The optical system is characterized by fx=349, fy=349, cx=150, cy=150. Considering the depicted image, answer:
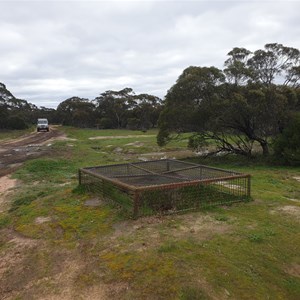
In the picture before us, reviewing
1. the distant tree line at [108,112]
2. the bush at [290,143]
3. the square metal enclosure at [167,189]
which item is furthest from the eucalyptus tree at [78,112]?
the square metal enclosure at [167,189]

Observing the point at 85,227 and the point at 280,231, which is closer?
the point at 280,231

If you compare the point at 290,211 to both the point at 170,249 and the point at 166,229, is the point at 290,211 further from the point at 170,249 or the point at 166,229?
the point at 170,249

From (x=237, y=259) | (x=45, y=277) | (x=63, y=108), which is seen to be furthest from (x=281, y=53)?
(x=63, y=108)

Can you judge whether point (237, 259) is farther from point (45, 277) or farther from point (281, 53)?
point (281, 53)

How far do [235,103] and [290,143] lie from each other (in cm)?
305

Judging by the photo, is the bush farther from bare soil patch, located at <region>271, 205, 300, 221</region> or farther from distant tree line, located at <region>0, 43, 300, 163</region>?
bare soil patch, located at <region>271, 205, 300, 221</region>

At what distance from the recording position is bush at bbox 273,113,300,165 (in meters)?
15.4

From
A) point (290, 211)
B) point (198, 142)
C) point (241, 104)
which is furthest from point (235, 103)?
point (290, 211)

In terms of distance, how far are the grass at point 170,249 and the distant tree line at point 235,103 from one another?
8197 millimetres

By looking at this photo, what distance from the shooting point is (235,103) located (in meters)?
16.0

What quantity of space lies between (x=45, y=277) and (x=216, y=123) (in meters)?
13.0

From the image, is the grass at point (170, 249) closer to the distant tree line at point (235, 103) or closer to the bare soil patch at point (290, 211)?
the bare soil patch at point (290, 211)

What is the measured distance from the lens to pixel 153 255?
17.0 feet

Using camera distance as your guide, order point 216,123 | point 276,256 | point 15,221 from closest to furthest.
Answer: point 276,256, point 15,221, point 216,123
